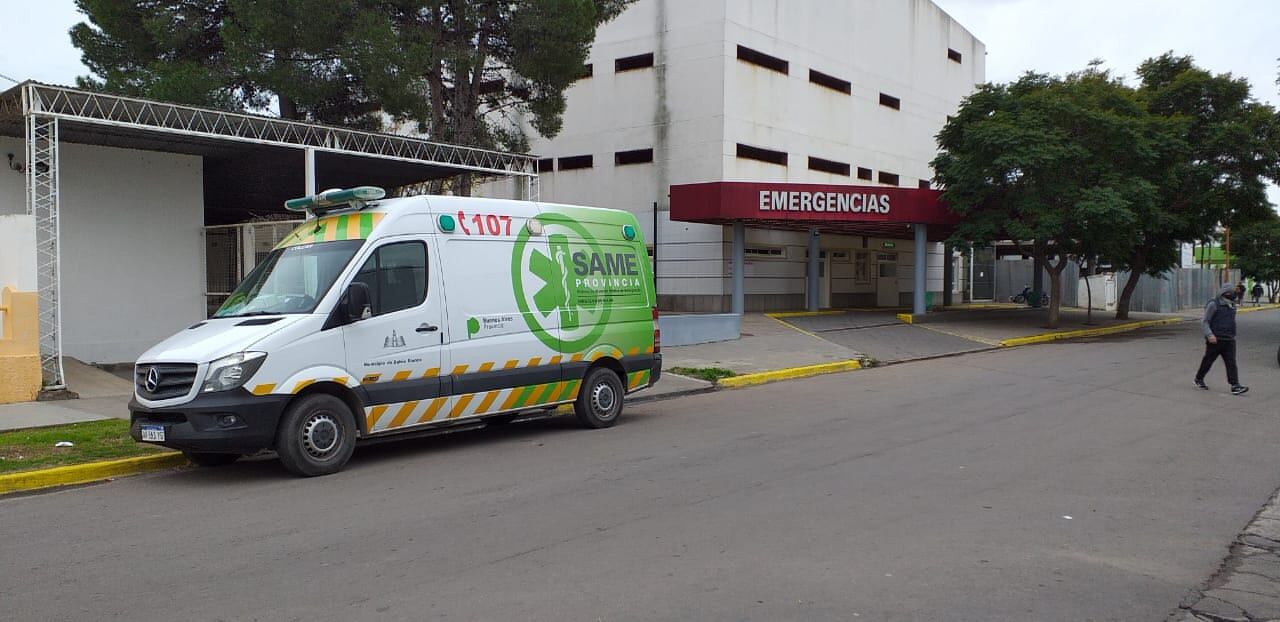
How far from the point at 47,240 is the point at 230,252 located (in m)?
3.79

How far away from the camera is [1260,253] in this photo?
5419cm

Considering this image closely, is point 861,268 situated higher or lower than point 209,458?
higher

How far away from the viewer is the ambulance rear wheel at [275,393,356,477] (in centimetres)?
809

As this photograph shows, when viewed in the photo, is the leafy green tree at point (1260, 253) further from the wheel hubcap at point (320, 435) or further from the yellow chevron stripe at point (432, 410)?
the wheel hubcap at point (320, 435)

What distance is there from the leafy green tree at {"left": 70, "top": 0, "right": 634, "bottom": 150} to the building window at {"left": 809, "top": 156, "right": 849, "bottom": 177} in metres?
11.9

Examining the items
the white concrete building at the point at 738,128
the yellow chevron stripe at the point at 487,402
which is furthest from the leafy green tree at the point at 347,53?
the yellow chevron stripe at the point at 487,402

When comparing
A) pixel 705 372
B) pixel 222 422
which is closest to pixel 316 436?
pixel 222 422

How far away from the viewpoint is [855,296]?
114ft

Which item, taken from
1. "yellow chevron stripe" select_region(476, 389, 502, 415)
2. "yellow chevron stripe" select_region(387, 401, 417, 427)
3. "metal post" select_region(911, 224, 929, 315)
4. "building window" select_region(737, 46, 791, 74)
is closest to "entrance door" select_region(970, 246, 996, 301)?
"metal post" select_region(911, 224, 929, 315)

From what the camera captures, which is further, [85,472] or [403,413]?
[403,413]

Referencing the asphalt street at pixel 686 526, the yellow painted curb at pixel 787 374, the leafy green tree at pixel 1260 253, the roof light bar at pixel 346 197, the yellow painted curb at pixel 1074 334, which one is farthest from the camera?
the leafy green tree at pixel 1260 253

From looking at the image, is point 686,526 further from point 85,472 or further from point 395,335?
point 85,472

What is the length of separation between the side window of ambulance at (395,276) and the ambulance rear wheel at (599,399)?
257 cm

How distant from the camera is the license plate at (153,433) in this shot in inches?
315
